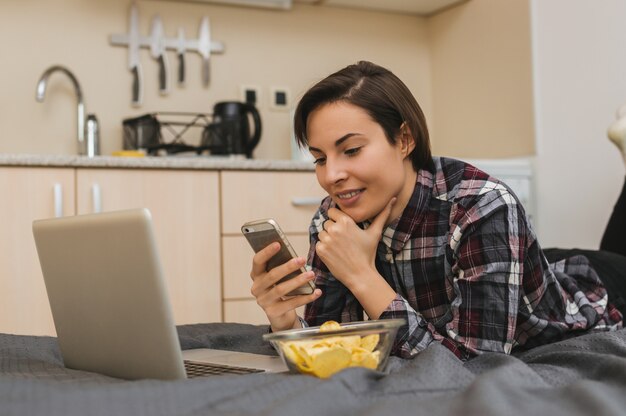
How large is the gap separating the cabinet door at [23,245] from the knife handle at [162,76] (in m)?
0.81

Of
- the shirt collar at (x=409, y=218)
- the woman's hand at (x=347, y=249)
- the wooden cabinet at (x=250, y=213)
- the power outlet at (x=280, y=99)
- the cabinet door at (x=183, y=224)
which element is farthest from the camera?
the power outlet at (x=280, y=99)

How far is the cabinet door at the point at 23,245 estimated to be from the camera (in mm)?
2693

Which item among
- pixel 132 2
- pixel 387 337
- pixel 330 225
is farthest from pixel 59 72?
pixel 387 337

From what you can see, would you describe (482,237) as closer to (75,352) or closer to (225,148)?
(75,352)

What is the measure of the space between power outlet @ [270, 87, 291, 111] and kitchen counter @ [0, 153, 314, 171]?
0.55 metres

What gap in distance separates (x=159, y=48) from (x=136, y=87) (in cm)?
20

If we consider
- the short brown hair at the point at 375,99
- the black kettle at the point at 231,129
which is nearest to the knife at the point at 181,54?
the black kettle at the point at 231,129

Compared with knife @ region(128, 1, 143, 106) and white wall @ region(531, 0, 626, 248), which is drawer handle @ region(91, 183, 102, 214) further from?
white wall @ region(531, 0, 626, 248)

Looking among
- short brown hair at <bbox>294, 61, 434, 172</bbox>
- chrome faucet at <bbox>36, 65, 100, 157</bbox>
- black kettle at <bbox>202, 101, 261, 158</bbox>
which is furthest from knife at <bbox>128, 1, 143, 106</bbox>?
short brown hair at <bbox>294, 61, 434, 172</bbox>

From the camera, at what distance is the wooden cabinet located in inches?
117

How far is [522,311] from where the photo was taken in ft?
4.88

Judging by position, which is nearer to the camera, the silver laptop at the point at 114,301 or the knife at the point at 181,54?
the silver laptop at the point at 114,301

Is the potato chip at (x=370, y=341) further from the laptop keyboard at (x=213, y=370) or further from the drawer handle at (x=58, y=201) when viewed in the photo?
the drawer handle at (x=58, y=201)

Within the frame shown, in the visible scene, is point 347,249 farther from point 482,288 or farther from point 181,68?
point 181,68
